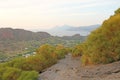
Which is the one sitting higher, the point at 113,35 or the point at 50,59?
the point at 113,35

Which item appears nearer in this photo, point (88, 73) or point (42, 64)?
point (88, 73)

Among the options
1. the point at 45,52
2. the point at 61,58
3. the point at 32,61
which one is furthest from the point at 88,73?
the point at 61,58

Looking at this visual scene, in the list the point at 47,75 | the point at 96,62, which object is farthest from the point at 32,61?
the point at 96,62

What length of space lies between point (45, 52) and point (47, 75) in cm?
1352

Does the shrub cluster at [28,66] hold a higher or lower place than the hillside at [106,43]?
lower

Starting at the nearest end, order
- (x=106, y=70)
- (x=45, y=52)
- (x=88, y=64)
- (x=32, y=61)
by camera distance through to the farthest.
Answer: (x=106, y=70), (x=88, y=64), (x=32, y=61), (x=45, y=52)

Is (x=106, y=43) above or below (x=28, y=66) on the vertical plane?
above

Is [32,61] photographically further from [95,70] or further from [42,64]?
[95,70]

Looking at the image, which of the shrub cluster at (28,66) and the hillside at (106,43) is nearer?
the hillside at (106,43)

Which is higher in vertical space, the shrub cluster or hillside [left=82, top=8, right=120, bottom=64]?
hillside [left=82, top=8, right=120, bottom=64]

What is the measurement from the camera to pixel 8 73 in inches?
1670

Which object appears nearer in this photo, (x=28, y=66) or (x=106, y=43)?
(x=106, y=43)

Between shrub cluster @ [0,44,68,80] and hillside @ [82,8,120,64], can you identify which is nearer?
hillside @ [82,8,120,64]

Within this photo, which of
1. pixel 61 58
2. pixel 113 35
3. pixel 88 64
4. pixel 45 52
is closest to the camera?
pixel 113 35
